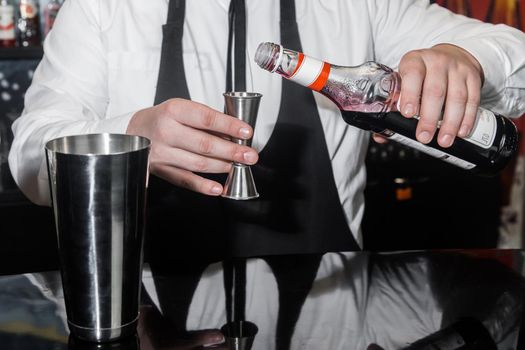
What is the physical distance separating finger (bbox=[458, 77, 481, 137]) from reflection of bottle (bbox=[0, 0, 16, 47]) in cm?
173

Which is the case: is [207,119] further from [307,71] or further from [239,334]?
[239,334]

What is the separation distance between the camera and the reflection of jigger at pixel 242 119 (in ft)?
3.07

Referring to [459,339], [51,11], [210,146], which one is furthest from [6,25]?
[459,339]

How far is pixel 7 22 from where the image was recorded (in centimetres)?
239

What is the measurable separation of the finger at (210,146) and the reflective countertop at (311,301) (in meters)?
0.17

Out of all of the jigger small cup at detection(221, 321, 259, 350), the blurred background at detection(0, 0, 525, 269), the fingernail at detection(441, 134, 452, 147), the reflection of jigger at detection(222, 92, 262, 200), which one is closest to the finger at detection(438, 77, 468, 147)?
the fingernail at detection(441, 134, 452, 147)

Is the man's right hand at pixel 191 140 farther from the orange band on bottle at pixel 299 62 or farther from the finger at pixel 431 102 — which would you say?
the finger at pixel 431 102

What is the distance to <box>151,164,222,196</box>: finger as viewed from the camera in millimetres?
1068

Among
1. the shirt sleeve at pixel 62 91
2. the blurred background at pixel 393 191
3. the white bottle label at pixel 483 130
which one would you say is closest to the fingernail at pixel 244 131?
the white bottle label at pixel 483 130

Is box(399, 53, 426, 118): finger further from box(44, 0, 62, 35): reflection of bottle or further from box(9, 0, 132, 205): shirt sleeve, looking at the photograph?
box(44, 0, 62, 35): reflection of bottle

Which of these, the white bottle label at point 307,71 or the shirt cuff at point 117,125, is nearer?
the white bottle label at point 307,71

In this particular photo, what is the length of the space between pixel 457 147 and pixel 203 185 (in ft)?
1.28

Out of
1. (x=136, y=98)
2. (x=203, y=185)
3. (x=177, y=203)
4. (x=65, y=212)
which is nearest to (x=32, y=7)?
(x=136, y=98)

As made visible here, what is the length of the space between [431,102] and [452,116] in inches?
1.5
